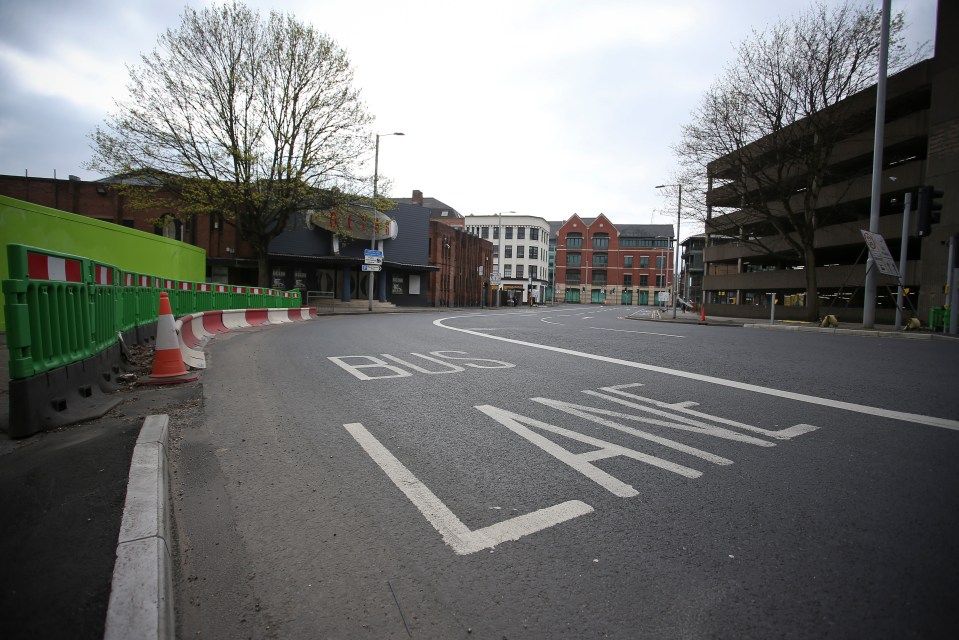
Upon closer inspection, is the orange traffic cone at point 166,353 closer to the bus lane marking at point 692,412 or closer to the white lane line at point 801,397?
the bus lane marking at point 692,412

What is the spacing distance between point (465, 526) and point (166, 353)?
5.13 meters

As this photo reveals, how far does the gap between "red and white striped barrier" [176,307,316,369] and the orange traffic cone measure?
0.62 metres

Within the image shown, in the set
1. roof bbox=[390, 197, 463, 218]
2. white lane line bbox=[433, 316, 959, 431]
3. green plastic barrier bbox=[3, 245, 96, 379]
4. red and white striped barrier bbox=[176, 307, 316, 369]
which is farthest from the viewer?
roof bbox=[390, 197, 463, 218]

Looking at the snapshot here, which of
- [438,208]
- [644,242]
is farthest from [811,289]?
[644,242]

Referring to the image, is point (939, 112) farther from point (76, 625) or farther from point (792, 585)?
point (76, 625)

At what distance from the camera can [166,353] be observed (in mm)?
5934

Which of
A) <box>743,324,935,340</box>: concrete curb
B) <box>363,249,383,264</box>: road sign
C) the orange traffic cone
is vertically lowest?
<box>743,324,935,340</box>: concrete curb

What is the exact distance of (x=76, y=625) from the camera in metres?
1.59

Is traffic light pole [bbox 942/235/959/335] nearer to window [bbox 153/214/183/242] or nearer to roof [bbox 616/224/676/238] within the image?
window [bbox 153/214/183/242]

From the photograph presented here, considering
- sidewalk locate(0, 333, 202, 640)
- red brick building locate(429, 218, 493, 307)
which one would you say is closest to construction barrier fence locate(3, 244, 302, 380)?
sidewalk locate(0, 333, 202, 640)

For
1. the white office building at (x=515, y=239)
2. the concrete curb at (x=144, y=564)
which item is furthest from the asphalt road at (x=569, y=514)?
the white office building at (x=515, y=239)

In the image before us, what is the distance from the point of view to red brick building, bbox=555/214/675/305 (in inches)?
3720

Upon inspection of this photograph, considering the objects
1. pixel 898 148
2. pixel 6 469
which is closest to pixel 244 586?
pixel 6 469

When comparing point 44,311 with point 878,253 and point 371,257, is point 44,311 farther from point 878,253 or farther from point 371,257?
point 371,257
